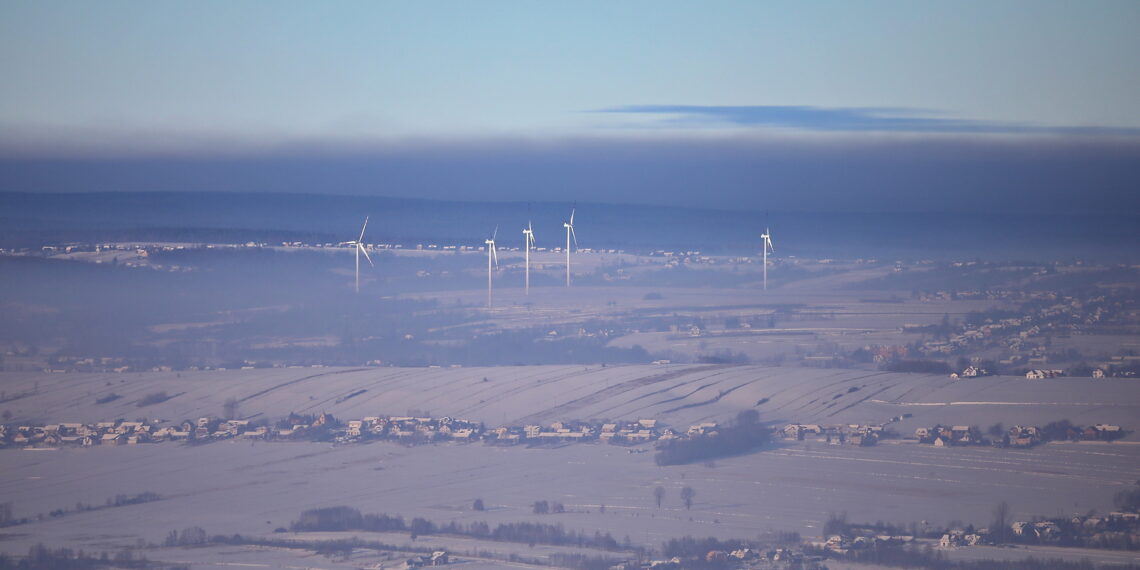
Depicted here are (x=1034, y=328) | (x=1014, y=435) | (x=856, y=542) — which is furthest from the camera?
(x=1034, y=328)

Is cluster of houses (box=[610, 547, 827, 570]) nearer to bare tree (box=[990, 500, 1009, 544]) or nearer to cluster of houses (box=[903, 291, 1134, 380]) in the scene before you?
bare tree (box=[990, 500, 1009, 544])

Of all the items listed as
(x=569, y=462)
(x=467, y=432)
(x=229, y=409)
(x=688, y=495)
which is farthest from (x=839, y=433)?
(x=229, y=409)

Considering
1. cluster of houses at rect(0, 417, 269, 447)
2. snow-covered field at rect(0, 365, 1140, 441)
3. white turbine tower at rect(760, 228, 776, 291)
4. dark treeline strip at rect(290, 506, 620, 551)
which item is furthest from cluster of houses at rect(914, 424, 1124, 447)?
white turbine tower at rect(760, 228, 776, 291)

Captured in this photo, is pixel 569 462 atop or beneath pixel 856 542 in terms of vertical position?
atop

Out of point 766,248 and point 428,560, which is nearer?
point 428,560

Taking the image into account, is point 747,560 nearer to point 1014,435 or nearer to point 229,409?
point 1014,435

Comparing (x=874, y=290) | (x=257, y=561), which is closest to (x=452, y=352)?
(x=874, y=290)
